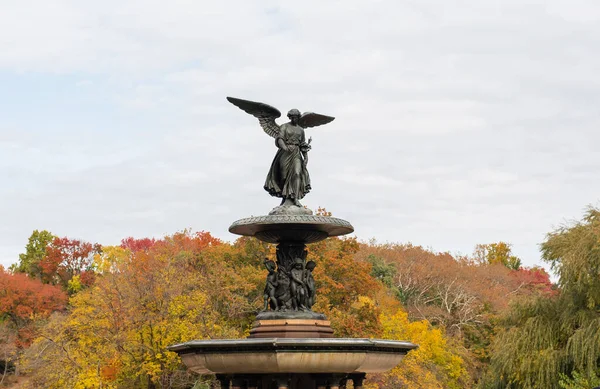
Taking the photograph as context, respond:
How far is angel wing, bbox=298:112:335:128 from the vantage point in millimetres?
17420

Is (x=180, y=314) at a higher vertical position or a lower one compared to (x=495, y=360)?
higher

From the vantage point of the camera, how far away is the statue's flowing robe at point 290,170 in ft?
55.6

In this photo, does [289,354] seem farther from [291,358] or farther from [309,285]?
[309,285]

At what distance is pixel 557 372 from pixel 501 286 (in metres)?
40.7

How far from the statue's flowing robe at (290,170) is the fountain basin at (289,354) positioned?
3514 millimetres

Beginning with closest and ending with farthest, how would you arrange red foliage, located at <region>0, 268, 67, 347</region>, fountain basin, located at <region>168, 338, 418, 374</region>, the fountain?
1. fountain basin, located at <region>168, 338, 418, 374</region>
2. the fountain
3. red foliage, located at <region>0, 268, 67, 347</region>

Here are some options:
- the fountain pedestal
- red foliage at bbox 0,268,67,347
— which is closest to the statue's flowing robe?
the fountain pedestal

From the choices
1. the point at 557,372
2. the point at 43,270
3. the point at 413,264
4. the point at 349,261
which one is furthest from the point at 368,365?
the point at 43,270

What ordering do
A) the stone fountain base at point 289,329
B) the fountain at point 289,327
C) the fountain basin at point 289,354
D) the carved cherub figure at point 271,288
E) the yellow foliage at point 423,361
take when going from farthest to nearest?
the yellow foliage at point 423,361, the carved cherub figure at point 271,288, the stone fountain base at point 289,329, the fountain at point 289,327, the fountain basin at point 289,354

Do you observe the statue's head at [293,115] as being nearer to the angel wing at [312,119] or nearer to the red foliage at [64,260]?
the angel wing at [312,119]

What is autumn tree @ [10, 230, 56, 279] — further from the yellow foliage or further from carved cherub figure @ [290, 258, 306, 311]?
carved cherub figure @ [290, 258, 306, 311]

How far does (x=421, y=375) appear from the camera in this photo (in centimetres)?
3819

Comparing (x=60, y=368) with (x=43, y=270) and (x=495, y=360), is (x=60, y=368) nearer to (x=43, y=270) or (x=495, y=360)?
(x=495, y=360)

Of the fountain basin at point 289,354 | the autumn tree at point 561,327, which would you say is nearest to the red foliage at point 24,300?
the autumn tree at point 561,327
